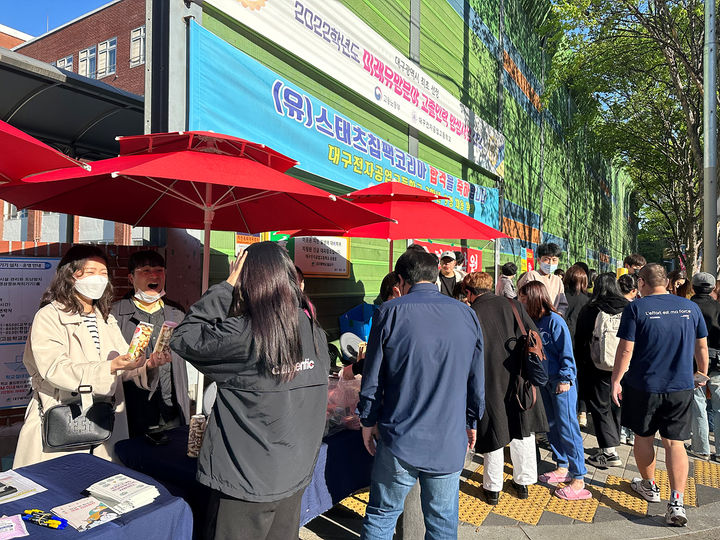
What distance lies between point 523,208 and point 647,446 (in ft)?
42.4

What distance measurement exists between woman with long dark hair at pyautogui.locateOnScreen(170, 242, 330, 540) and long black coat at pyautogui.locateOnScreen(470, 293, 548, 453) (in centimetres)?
233

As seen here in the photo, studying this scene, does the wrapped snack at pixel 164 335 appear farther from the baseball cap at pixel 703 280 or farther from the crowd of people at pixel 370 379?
the baseball cap at pixel 703 280

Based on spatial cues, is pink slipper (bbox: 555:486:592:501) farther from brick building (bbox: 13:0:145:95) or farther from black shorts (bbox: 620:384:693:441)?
brick building (bbox: 13:0:145:95)

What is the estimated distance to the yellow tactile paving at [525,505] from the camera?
13.7 feet

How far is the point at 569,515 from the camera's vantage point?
422cm

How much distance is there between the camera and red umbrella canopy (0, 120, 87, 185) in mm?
2309

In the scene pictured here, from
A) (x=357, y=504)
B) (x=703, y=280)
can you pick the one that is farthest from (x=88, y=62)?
(x=703, y=280)

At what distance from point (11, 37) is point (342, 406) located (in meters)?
37.1

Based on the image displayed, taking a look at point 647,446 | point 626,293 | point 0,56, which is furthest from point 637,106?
point 0,56

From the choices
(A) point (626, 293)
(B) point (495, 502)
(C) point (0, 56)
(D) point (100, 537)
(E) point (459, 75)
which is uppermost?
(E) point (459, 75)

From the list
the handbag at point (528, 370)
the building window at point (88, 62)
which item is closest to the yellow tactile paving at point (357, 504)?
the handbag at point (528, 370)

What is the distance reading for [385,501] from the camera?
284 centimetres

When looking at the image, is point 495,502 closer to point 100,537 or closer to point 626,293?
point 626,293

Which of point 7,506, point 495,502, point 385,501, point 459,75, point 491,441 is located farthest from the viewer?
point 459,75
